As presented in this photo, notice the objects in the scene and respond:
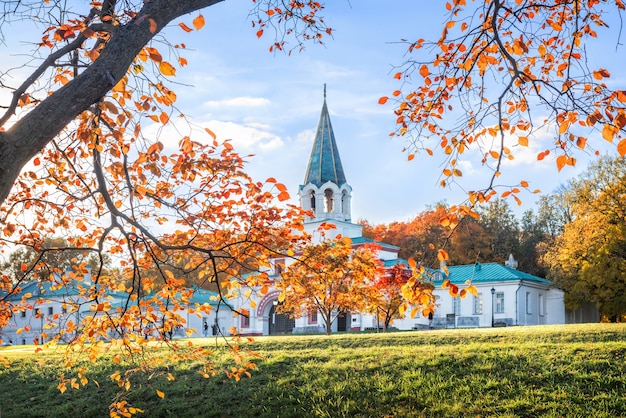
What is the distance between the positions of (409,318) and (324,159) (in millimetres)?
14202

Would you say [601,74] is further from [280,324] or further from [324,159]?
[280,324]

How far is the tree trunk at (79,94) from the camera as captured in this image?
4891mm

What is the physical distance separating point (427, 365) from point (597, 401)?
3662 mm

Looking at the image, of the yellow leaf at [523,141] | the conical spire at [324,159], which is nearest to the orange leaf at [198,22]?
the yellow leaf at [523,141]

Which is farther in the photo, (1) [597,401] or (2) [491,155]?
(1) [597,401]

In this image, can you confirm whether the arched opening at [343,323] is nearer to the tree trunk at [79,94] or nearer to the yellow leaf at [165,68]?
the yellow leaf at [165,68]

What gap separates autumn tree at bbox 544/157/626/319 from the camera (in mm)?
39750

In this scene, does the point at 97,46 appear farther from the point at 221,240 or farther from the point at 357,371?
the point at 357,371

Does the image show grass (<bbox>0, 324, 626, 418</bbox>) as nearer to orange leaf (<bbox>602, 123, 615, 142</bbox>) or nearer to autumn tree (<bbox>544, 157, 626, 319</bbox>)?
orange leaf (<bbox>602, 123, 615, 142</bbox>)

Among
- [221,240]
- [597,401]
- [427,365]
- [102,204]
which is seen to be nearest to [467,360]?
[427,365]

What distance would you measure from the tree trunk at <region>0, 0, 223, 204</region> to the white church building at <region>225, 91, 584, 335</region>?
3942 cm

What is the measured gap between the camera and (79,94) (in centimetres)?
514

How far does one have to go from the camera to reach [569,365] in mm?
12992

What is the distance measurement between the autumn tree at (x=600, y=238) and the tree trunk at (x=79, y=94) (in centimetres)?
3734
